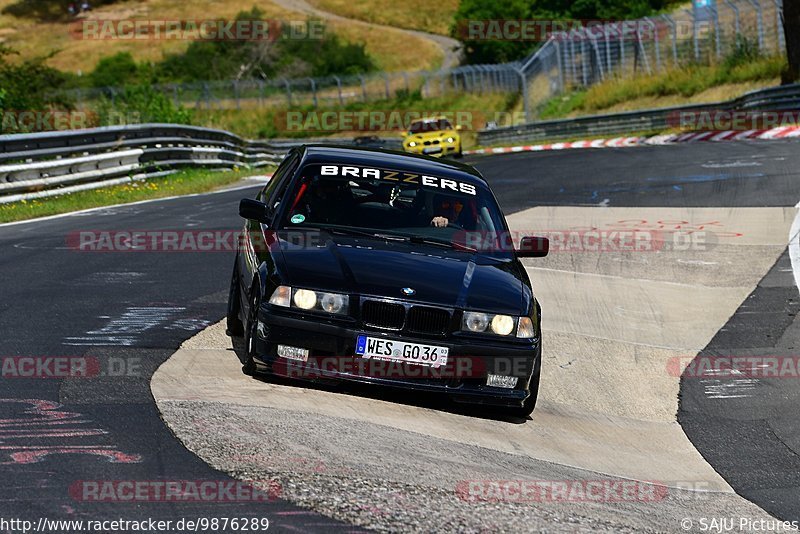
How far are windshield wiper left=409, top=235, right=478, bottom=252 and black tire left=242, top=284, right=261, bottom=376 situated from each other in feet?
3.82

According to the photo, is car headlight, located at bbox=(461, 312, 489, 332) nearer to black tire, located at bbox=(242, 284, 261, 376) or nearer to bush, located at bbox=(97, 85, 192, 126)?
black tire, located at bbox=(242, 284, 261, 376)

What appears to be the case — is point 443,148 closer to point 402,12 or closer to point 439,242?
point 439,242

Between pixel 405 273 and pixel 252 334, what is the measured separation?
0.96 metres

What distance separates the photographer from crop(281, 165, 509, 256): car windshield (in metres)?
7.96

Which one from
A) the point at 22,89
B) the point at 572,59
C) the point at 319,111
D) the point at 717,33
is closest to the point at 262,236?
the point at 22,89

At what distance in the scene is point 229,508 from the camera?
463 cm

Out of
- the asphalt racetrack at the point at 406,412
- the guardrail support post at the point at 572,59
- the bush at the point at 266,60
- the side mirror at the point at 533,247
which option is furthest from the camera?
the bush at the point at 266,60

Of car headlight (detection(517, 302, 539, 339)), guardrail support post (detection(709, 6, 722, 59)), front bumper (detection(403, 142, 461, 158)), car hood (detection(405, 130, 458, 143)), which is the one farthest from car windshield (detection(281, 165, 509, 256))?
guardrail support post (detection(709, 6, 722, 59))

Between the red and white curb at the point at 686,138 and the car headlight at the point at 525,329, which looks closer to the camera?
the car headlight at the point at 525,329

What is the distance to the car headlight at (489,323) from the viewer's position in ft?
22.5

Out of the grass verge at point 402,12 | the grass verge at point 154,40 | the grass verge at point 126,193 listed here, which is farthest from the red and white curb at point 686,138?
the grass verge at point 402,12

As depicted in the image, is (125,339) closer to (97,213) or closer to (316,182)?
(316,182)

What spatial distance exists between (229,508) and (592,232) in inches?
414

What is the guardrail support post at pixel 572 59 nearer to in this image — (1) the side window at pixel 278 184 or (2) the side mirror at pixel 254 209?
(1) the side window at pixel 278 184
